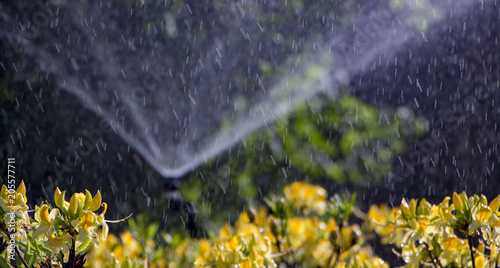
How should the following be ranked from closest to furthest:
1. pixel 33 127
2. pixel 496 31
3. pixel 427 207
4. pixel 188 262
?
pixel 427 207 < pixel 188 262 < pixel 33 127 < pixel 496 31

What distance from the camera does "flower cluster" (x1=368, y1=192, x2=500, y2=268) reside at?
841 millimetres

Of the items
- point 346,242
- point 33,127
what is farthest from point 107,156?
point 346,242

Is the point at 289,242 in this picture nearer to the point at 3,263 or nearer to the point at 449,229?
the point at 449,229

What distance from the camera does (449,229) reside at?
93 centimetres

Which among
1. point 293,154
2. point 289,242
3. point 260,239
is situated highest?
point 260,239

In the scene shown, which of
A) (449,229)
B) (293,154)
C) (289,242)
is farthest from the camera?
(293,154)

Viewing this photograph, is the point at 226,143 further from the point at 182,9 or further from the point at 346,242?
the point at 346,242

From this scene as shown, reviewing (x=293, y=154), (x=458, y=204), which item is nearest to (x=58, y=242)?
(x=458, y=204)

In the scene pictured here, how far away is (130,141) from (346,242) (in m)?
2.46

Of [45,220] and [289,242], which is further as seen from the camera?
[289,242]

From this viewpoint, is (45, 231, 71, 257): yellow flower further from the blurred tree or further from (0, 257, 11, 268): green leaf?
the blurred tree

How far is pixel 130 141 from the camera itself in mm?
3531

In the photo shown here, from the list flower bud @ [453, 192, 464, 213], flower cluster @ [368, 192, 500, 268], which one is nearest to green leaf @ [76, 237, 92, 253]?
flower cluster @ [368, 192, 500, 268]

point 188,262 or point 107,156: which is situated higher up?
point 188,262
